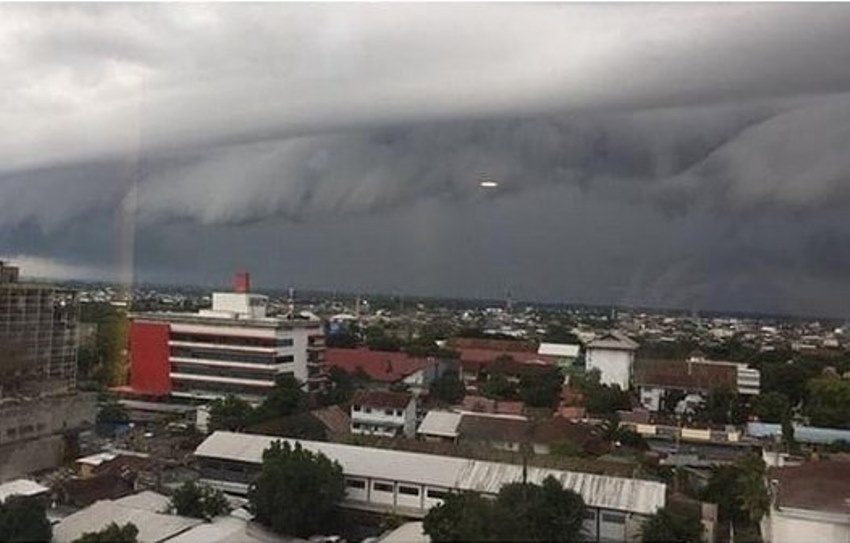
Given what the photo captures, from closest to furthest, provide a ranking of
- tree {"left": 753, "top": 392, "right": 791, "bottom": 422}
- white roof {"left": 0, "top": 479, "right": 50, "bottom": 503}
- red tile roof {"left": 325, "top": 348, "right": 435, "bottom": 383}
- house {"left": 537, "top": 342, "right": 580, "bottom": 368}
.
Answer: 1. white roof {"left": 0, "top": 479, "right": 50, "bottom": 503}
2. tree {"left": 753, "top": 392, "right": 791, "bottom": 422}
3. house {"left": 537, "top": 342, "right": 580, "bottom": 368}
4. red tile roof {"left": 325, "top": 348, "right": 435, "bottom": 383}

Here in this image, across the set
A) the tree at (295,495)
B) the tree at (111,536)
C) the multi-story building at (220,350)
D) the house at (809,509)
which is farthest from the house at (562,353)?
the tree at (111,536)

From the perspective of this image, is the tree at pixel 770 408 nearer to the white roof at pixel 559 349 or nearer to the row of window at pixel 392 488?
the white roof at pixel 559 349

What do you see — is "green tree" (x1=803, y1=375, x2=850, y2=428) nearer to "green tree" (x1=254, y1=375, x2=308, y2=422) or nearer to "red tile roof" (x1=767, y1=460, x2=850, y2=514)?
"red tile roof" (x1=767, y1=460, x2=850, y2=514)

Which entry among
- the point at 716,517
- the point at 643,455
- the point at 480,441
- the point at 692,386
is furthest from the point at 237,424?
the point at 692,386

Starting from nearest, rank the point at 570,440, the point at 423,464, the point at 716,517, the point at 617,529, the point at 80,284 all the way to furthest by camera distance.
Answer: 1. the point at 617,529
2. the point at 716,517
3. the point at 423,464
4. the point at 570,440
5. the point at 80,284

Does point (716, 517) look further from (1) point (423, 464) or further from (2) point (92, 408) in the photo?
(2) point (92, 408)

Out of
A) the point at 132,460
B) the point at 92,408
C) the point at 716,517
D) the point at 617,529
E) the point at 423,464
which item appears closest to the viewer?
the point at 617,529

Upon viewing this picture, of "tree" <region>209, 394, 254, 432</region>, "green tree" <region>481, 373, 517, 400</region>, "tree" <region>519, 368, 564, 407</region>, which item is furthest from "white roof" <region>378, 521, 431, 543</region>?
"green tree" <region>481, 373, 517, 400</region>
